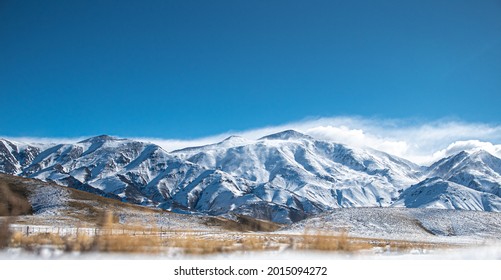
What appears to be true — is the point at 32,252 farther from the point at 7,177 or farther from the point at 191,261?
the point at 7,177

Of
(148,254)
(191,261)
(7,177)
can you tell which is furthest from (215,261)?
(7,177)

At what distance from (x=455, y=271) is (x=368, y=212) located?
2930 cm

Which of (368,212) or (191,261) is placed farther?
(368,212)

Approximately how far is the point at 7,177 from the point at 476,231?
60.4 m

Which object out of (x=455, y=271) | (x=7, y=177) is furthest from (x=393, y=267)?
(x=7, y=177)

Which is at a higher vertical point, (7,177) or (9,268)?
(7,177)

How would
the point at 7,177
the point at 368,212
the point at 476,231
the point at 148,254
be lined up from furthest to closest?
the point at 7,177, the point at 368,212, the point at 476,231, the point at 148,254

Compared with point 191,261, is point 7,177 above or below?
above

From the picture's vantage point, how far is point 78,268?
9.35 metres

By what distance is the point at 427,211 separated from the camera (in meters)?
41.4

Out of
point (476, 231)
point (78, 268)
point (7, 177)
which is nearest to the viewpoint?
point (78, 268)

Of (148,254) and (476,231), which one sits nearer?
(148,254)

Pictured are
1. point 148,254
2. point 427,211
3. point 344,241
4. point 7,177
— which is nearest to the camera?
point 148,254

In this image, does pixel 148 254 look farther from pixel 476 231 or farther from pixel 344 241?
pixel 476 231
